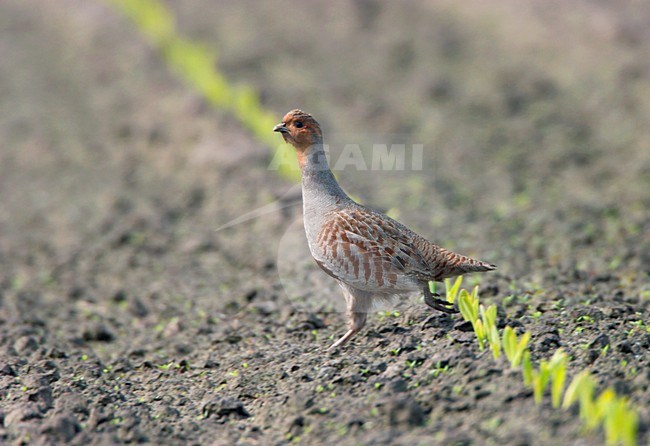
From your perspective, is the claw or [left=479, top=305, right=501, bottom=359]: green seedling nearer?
[left=479, top=305, right=501, bottom=359]: green seedling

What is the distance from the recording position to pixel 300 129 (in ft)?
15.1

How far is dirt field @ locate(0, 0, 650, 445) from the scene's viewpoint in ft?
13.6

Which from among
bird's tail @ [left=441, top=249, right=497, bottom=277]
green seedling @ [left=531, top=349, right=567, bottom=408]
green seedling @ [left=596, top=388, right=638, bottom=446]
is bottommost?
green seedling @ [left=596, top=388, right=638, bottom=446]

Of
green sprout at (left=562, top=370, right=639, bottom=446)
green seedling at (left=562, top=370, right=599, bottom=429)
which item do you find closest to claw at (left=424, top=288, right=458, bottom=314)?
green sprout at (left=562, top=370, right=639, bottom=446)

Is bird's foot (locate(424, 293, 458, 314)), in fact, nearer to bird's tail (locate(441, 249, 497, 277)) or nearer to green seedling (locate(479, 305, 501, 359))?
bird's tail (locate(441, 249, 497, 277))

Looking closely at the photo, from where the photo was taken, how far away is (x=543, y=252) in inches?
274

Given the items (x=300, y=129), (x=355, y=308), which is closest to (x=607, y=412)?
(x=355, y=308)

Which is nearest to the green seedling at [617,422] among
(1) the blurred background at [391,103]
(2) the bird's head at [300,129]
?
(2) the bird's head at [300,129]

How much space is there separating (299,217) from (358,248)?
11.6 feet

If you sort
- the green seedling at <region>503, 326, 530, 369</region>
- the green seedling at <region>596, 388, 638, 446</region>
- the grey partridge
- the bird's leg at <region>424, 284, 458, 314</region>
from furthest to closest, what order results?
1. the bird's leg at <region>424, 284, 458, 314</region>
2. the grey partridge
3. the green seedling at <region>503, 326, 530, 369</region>
4. the green seedling at <region>596, 388, 638, 446</region>

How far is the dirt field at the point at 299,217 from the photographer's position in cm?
415

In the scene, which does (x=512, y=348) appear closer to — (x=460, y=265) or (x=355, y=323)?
(x=460, y=265)

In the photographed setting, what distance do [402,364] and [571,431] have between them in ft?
3.43

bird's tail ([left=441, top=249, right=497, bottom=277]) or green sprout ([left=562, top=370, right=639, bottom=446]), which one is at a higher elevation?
bird's tail ([left=441, top=249, right=497, bottom=277])
